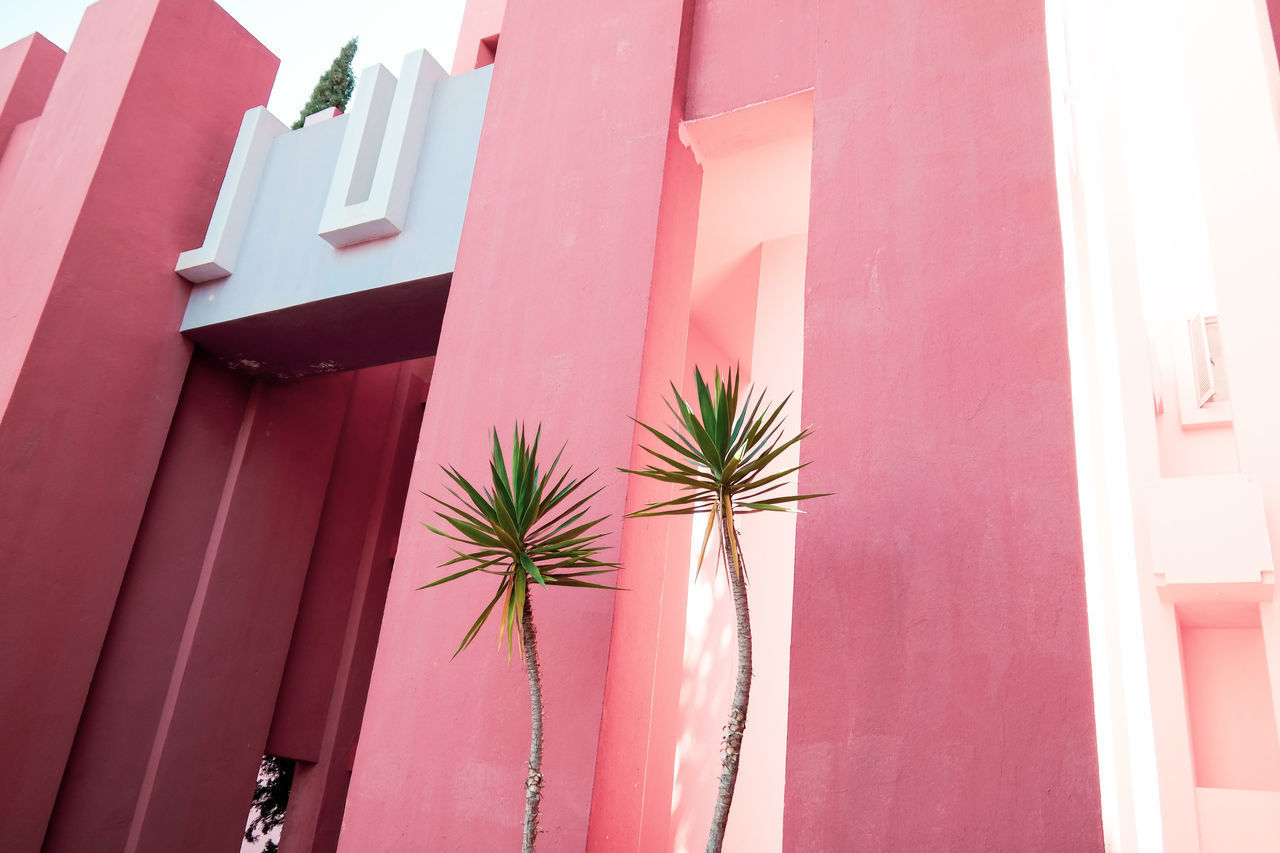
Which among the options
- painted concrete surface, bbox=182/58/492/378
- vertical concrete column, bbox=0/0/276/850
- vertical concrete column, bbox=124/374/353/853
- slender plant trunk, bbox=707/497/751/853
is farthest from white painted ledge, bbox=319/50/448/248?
slender plant trunk, bbox=707/497/751/853

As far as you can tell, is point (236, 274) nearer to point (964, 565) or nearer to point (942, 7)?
point (942, 7)

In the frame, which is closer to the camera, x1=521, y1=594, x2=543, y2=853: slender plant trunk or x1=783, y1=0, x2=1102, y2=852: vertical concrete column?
x1=783, y1=0, x2=1102, y2=852: vertical concrete column

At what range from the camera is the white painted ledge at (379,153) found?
5883 millimetres

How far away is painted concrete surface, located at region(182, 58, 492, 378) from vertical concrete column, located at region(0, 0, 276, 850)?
0.46m

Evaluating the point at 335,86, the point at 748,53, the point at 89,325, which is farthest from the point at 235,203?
the point at 748,53

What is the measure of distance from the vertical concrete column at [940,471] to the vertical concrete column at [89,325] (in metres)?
5.00

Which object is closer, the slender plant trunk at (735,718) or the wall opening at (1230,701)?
the slender plant trunk at (735,718)

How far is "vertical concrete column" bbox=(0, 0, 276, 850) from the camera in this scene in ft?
19.1

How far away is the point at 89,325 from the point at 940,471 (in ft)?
18.7

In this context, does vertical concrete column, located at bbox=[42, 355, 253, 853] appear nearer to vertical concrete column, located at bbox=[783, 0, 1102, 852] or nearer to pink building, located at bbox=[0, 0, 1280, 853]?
pink building, located at bbox=[0, 0, 1280, 853]

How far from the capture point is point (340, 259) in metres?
6.15

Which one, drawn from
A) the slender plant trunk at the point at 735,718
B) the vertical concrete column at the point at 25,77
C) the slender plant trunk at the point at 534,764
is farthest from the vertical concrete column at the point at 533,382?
the vertical concrete column at the point at 25,77

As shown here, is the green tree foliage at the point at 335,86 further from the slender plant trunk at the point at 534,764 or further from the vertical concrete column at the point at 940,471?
the slender plant trunk at the point at 534,764

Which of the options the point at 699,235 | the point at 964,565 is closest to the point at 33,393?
the point at 699,235
